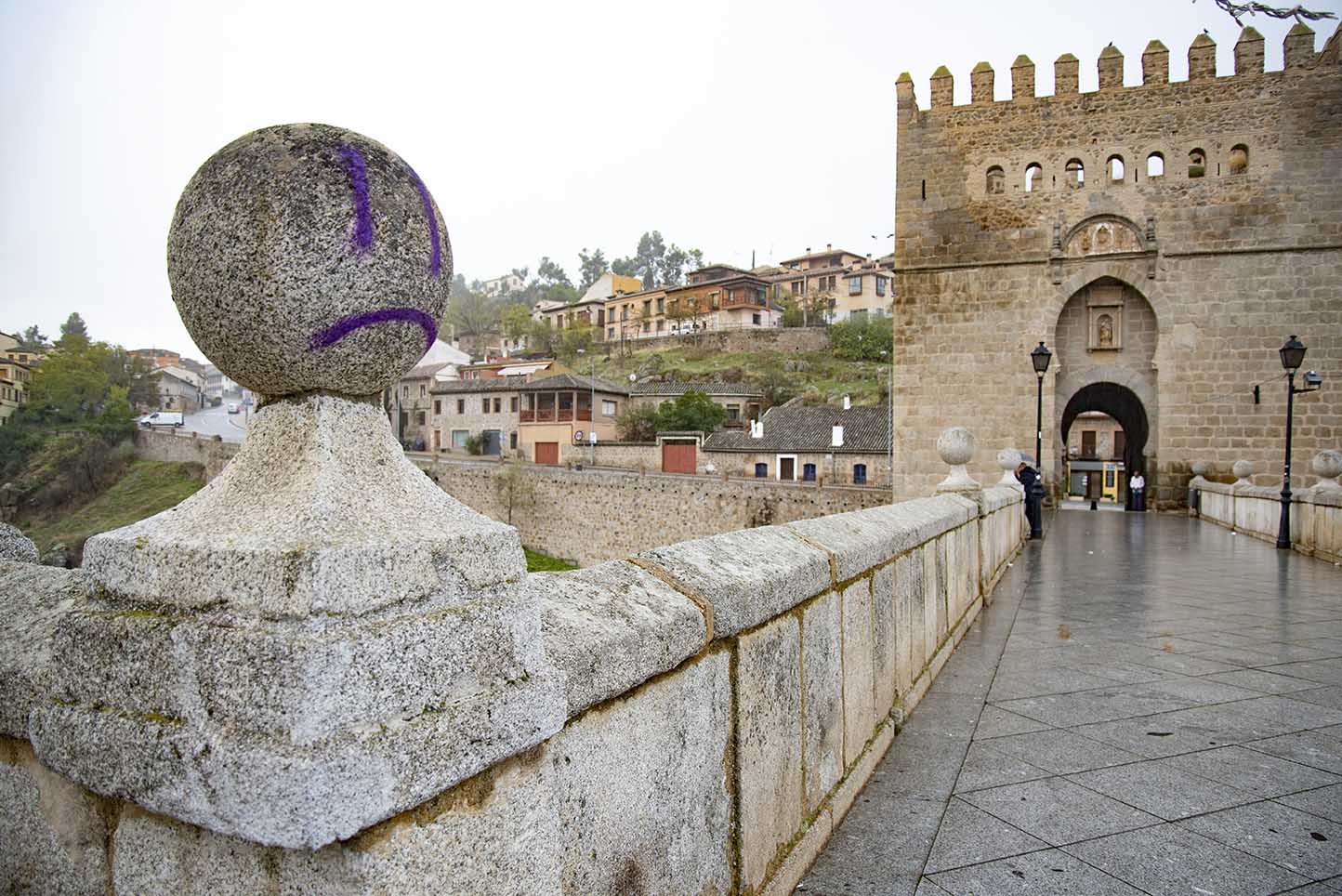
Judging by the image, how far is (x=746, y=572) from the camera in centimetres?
219

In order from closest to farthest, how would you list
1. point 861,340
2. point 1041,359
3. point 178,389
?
point 1041,359 < point 861,340 < point 178,389

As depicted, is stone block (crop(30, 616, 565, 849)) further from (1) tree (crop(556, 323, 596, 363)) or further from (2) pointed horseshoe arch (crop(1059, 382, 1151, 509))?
(1) tree (crop(556, 323, 596, 363))

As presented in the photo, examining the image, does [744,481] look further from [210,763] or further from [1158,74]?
[210,763]

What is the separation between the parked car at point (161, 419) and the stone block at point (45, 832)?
2543 inches

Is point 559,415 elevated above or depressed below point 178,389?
below

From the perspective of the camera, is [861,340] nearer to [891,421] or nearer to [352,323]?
[891,421]

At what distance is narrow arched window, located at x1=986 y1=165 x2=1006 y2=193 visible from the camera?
2072cm

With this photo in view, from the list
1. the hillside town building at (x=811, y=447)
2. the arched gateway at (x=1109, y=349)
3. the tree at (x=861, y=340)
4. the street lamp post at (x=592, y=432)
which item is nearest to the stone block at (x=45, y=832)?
the arched gateway at (x=1109, y=349)

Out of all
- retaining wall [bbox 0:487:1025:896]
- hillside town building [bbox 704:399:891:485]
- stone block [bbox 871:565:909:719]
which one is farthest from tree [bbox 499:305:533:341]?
retaining wall [bbox 0:487:1025:896]

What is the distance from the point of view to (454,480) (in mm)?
40625

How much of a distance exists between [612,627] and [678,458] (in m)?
41.4

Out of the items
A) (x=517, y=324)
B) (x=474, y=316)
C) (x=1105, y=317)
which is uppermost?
(x=474, y=316)

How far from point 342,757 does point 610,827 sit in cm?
68

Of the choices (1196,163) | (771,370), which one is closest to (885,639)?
(1196,163)
